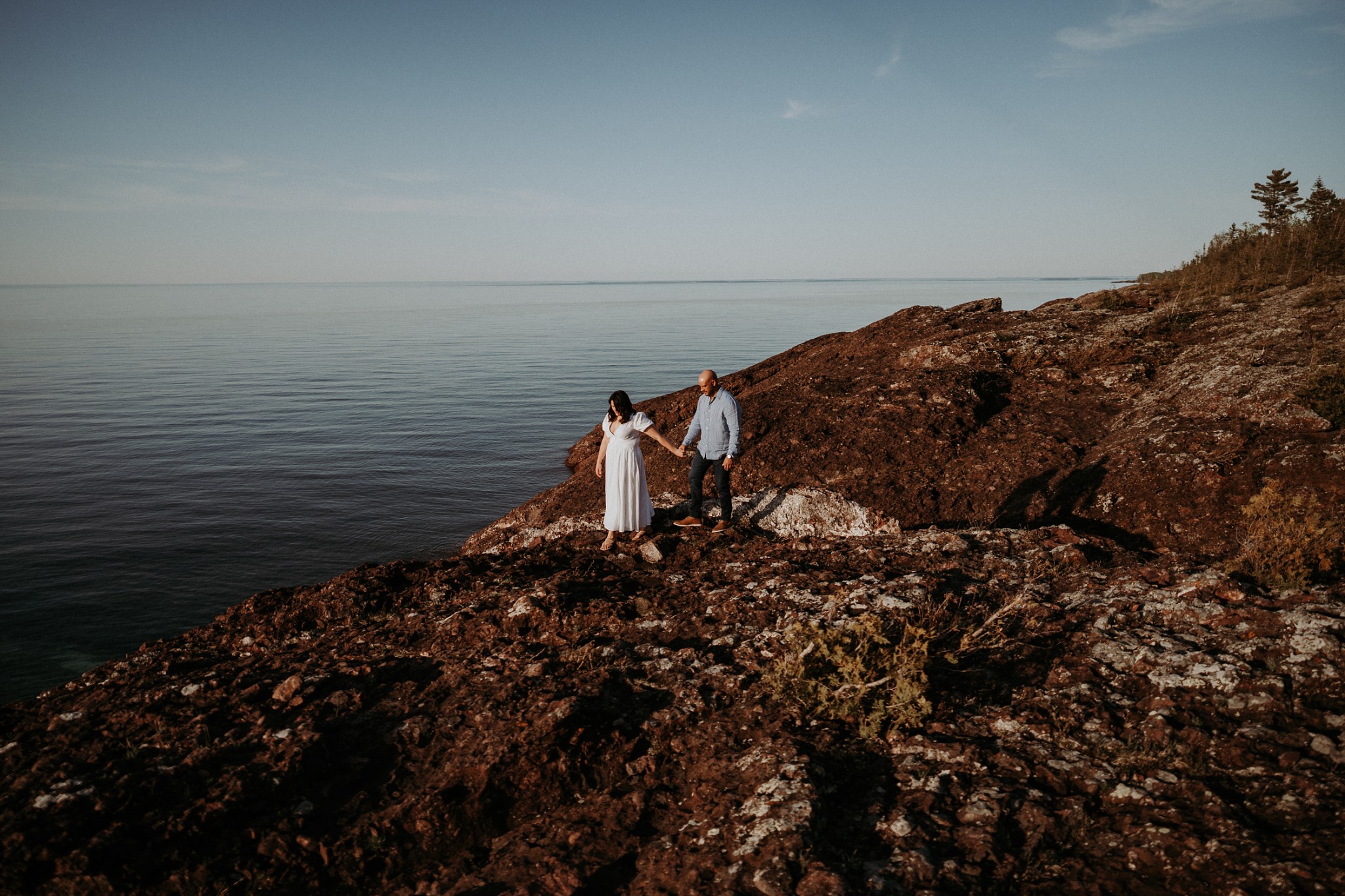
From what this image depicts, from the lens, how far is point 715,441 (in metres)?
10.7

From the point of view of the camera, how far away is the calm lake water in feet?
45.3

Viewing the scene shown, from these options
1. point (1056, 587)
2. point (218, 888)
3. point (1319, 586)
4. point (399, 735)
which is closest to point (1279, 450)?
point (1319, 586)

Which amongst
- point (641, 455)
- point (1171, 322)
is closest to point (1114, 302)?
point (1171, 322)

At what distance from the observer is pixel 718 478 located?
35.4ft

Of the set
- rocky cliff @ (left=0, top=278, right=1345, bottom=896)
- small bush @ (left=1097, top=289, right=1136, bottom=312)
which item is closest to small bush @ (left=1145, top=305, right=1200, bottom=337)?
small bush @ (left=1097, top=289, right=1136, bottom=312)

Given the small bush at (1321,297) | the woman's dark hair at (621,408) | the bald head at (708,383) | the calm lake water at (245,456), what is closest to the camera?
the woman's dark hair at (621,408)

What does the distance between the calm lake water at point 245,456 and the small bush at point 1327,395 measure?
16722 millimetres

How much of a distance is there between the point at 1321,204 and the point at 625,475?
108 feet

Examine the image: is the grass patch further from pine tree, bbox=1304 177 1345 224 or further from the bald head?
the bald head

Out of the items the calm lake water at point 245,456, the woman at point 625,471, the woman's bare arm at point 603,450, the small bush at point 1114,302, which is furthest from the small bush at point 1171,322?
the calm lake water at point 245,456

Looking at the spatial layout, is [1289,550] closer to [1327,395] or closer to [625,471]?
[1327,395]

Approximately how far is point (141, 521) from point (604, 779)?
17821mm

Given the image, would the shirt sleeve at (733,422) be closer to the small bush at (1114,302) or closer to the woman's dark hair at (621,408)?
the woman's dark hair at (621,408)

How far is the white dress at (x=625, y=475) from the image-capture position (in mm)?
9922
